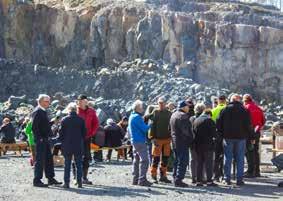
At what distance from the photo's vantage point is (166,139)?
14625 mm

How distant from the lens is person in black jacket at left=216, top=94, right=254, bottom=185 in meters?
14.2

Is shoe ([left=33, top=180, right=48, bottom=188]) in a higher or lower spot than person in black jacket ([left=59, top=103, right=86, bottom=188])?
lower

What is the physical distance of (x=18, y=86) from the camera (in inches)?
2274

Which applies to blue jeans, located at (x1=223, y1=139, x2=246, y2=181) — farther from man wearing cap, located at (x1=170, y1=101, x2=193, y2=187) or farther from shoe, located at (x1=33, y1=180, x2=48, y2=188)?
shoe, located at (x1=33, y1=180, x2=48, y2=188)

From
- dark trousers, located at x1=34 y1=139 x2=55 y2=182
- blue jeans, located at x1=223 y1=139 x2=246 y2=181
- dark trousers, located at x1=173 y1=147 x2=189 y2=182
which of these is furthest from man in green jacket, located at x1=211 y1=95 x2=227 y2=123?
dark trousers, located at x1=34 y1=139 x2=55 y2=182

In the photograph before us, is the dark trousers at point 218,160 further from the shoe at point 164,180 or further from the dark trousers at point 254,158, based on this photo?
the shoe at point 164,180

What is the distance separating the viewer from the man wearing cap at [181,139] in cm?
1373

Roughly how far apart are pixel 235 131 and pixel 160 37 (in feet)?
155

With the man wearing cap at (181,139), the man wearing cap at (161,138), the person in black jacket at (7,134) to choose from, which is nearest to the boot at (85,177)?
the man wearing cap at (161,138)

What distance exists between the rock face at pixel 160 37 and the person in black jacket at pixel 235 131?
43.0 metres

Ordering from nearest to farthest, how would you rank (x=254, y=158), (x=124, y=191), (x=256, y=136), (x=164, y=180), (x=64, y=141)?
(x=124, y=191), (x=64, y=141), (x=164, y=180), (x=256, y=136), (x=254, y=158)

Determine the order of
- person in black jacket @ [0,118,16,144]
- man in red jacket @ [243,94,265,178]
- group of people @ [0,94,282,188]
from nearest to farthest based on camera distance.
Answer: group of people @ [0,94,282,188] → man in red jacket @ [243,94,265,178] → person in black jacket @ [0,118,16,144]

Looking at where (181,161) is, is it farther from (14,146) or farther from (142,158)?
(14,146)

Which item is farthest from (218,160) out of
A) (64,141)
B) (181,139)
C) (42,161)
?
(42,161)
